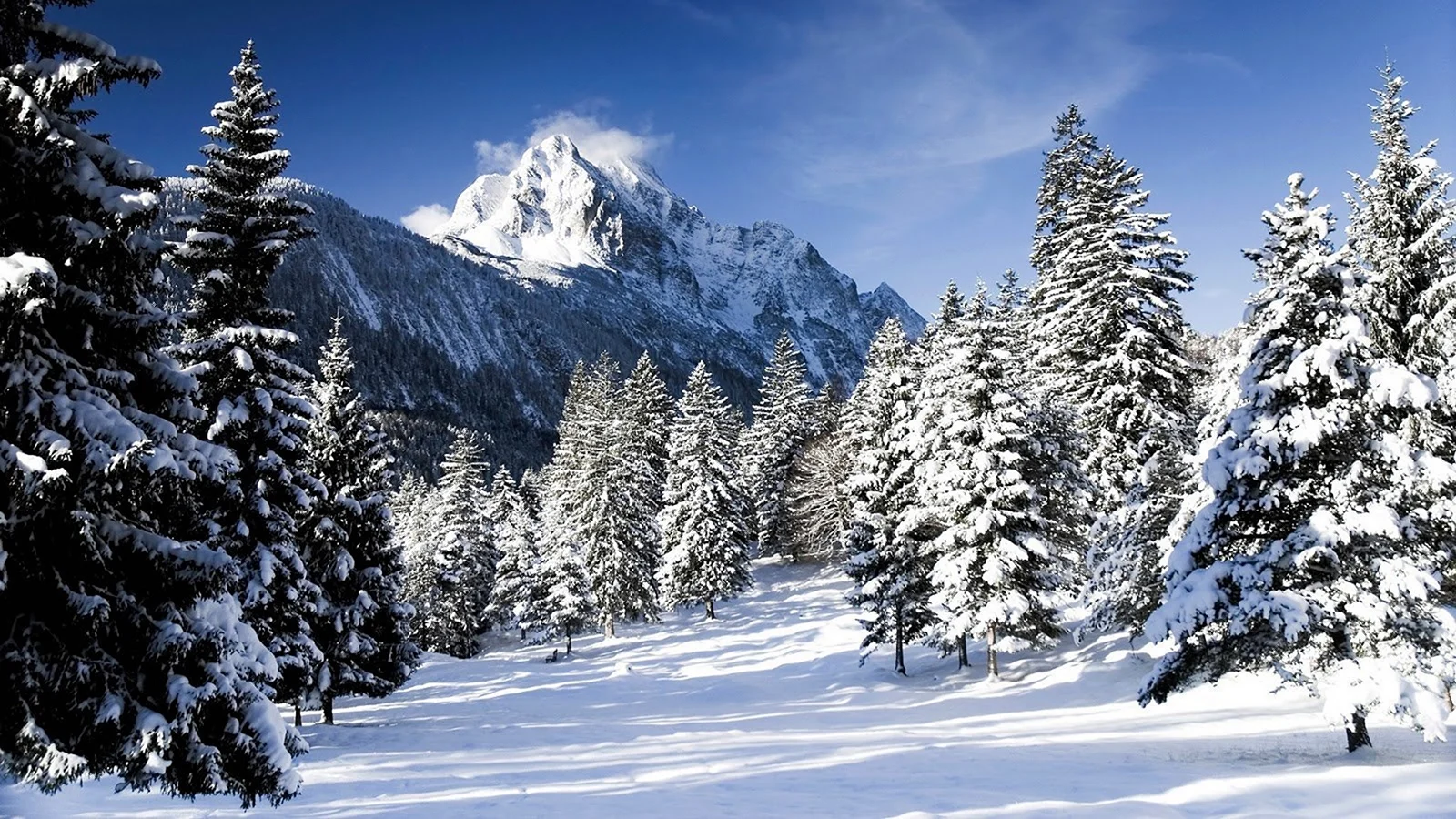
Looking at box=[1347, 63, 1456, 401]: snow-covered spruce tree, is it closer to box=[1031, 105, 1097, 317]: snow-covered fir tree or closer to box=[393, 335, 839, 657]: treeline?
box=[1031, 105, 1097, 317]: snow-covered fir tree

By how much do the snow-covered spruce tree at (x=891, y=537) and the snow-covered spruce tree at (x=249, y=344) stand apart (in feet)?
66.4

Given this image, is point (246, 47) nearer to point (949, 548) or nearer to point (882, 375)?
A: point (949, 548)

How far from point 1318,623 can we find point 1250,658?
1.31 m

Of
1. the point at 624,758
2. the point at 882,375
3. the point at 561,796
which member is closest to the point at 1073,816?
the point at 561,796

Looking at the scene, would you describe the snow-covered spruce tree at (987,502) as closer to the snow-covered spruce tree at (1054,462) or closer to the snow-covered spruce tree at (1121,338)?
the snow-covered spruce tree at (1054,462)

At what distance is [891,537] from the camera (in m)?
30.6

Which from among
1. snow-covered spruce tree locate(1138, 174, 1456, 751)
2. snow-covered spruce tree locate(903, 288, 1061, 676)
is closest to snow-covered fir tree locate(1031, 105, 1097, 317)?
snow-covered spruce tree locate(903, 288, 1061, 676)

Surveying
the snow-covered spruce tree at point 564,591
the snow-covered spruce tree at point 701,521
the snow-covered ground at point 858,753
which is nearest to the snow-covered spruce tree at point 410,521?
the snow-covered spruce tree at point 564,591

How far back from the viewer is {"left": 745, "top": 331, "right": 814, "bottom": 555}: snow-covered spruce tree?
61.1m

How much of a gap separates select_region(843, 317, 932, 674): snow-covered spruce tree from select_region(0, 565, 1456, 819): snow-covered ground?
2.17m

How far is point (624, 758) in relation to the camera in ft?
57.8

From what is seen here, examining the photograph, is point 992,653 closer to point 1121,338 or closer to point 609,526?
point 1121,338

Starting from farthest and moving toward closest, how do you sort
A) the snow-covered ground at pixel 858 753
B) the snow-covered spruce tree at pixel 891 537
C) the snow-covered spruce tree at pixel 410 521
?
the snow-covered spruce tree at pixel 410 521
the snow-covered spruce tree at pixel 891 537
the snow-covered ground at pixel 858 753

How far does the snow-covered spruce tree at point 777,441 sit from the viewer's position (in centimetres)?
6112
